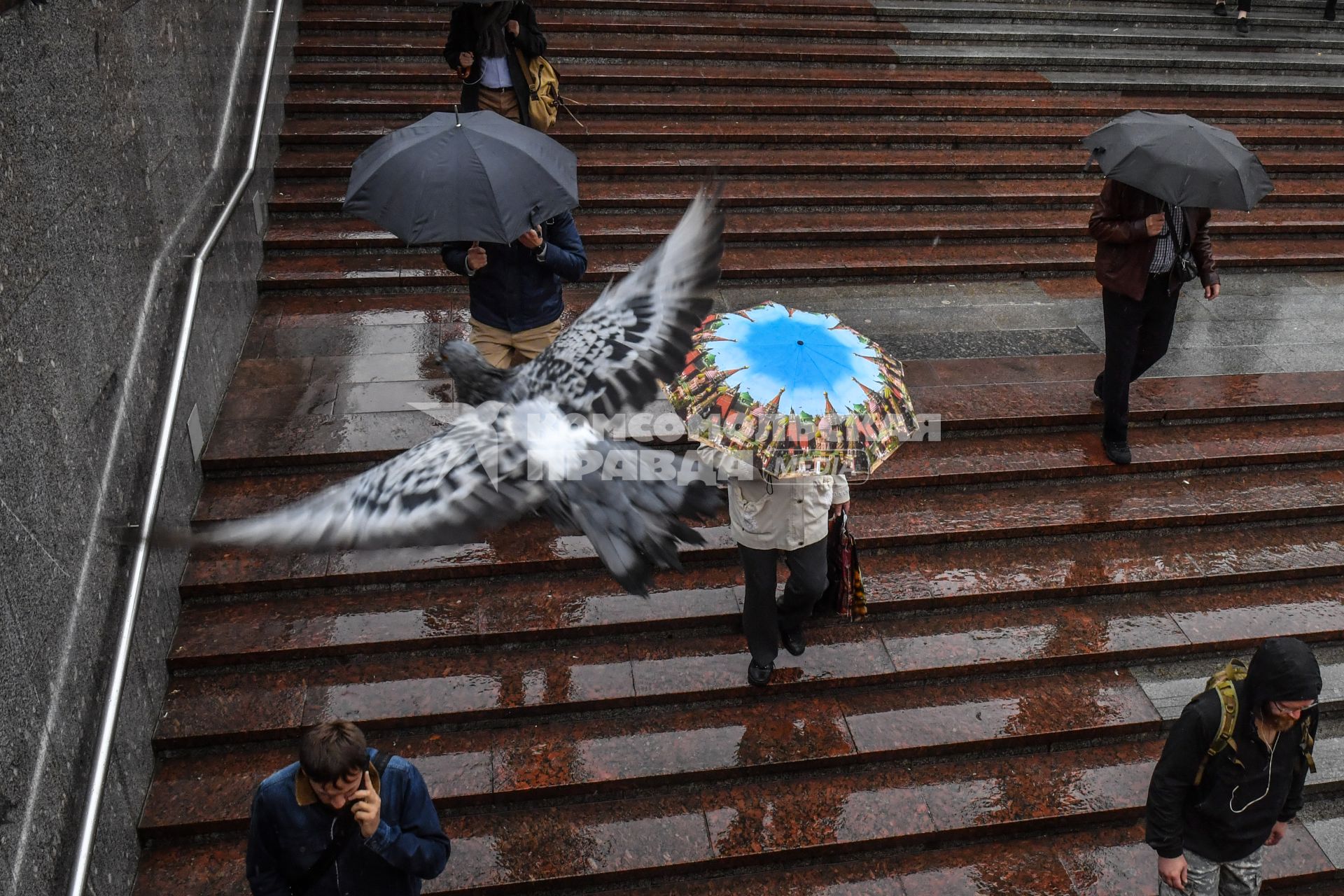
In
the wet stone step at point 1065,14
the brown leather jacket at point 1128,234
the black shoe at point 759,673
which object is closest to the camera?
the black shoe at point 759,673

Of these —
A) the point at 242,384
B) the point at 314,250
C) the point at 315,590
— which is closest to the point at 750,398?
the point at 315,590

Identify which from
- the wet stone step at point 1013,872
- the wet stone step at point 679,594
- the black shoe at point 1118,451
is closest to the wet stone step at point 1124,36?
the black shoe at point 1118,451

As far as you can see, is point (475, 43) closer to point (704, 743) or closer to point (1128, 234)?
point (1128, 234)

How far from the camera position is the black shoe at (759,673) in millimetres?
5398

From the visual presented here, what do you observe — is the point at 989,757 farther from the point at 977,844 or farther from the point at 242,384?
the point at 242,384

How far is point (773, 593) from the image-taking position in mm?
5047

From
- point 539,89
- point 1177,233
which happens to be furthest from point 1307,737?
point 539,89

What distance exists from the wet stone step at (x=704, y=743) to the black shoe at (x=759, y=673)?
0.49 feet

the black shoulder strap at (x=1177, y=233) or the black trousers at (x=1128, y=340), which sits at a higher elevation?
the black shoulder strap at (x=1177, y=233)

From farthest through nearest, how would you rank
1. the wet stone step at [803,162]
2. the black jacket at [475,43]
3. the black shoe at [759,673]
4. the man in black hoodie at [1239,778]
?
the wet stone step at [803,162] < the black jacket at [475,43] < the black shoe at [759,673] < the man in black hoodie at [1239,778]

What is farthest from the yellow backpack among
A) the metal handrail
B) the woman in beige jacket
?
the woman in beige jacket

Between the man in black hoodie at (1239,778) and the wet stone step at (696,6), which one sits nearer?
the man in black hoodie at (1239,778)

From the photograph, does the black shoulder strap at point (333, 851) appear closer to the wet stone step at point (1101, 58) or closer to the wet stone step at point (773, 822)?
the wet stone step at point (773, 822)

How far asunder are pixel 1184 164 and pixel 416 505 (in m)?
4.29
